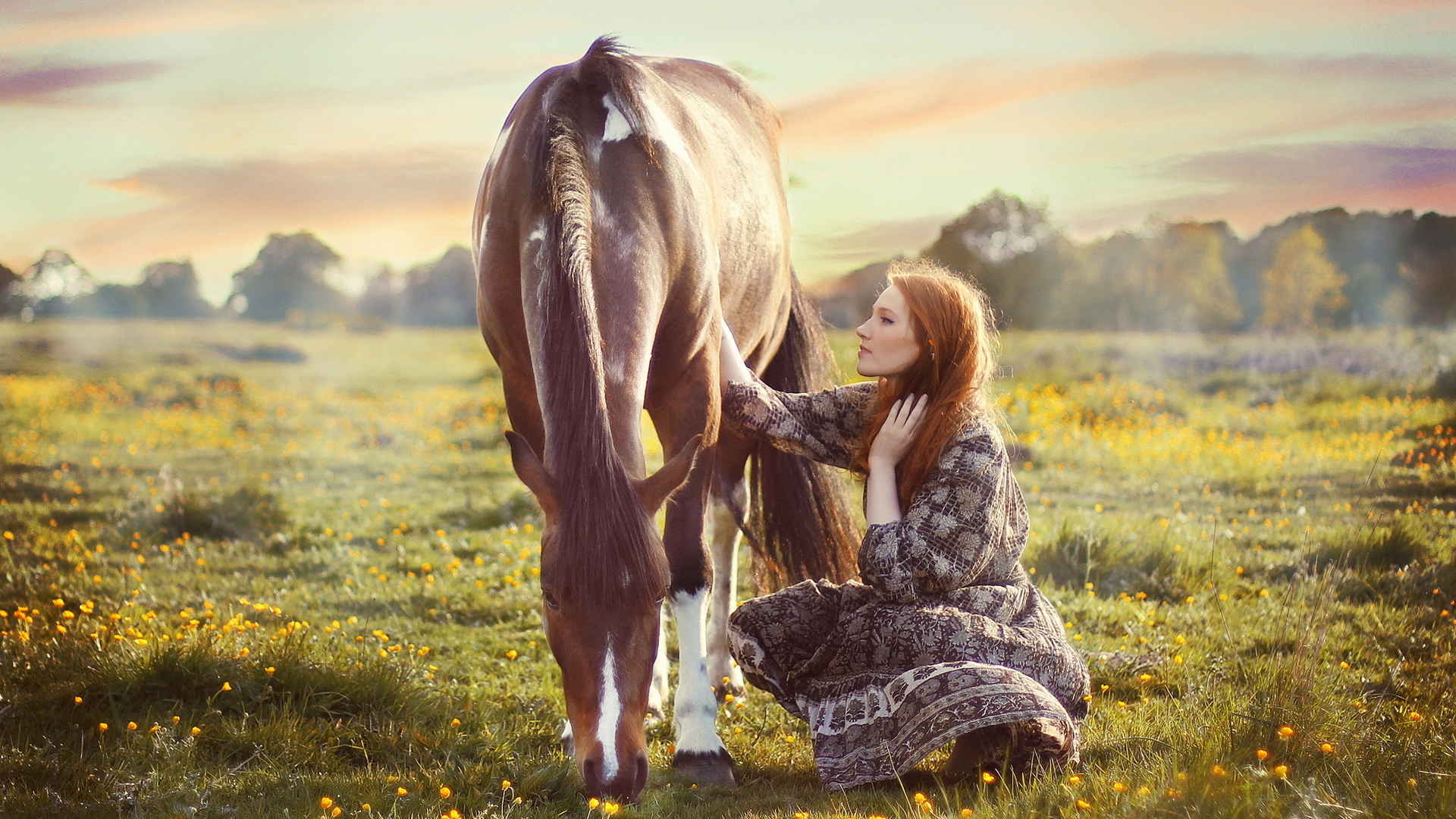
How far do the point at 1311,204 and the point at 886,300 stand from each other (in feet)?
20.4

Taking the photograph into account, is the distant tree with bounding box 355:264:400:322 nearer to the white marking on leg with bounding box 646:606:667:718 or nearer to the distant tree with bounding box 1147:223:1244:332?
the distant tree with bounding box 1147:223:1244:332

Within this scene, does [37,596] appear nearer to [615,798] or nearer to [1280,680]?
[615,798]

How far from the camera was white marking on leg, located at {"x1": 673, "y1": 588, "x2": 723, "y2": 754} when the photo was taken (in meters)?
3.52

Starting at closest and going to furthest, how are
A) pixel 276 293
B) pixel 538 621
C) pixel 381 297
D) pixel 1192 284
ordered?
pixel 538 621 → pixel 1192 284 → pixel 276 293 → pixel 381 297

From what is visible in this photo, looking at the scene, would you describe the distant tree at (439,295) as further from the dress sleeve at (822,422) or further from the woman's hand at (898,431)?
the woman's hand at (898,431)

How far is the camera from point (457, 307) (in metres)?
22.5

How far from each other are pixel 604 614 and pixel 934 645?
40.4 inches

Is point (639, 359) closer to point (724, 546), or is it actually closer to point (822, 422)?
point (822, 422)

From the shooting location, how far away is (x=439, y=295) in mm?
22344

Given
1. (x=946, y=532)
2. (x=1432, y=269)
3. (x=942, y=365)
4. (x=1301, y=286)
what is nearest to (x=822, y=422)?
(x=942, y=365)

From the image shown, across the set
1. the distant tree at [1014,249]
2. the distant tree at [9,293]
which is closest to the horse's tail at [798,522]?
the distant tree at [9,293]

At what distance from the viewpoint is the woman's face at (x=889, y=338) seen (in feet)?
11.2

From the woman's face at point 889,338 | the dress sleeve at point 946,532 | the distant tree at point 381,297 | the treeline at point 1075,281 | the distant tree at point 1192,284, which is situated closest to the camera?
the dress sleeve at point 946,532

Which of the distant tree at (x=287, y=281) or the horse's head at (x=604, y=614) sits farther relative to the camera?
the distant tree at (x=287, y=281)
